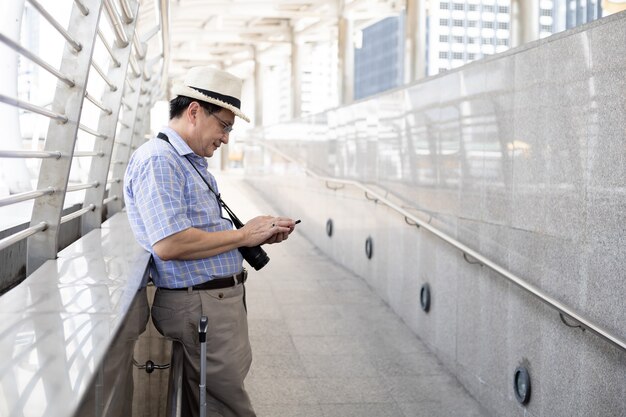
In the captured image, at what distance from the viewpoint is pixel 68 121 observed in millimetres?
2924

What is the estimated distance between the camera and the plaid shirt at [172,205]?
2.69m

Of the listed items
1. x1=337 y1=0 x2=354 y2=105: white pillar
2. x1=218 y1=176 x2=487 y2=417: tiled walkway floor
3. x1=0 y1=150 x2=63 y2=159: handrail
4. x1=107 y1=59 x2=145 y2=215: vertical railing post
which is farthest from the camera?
x1=337 y1=0 x2=354 y2=105: white pillar

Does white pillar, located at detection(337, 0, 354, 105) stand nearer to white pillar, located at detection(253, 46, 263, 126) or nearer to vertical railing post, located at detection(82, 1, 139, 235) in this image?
white pillar, located at detection(253, 46, 263, 126)

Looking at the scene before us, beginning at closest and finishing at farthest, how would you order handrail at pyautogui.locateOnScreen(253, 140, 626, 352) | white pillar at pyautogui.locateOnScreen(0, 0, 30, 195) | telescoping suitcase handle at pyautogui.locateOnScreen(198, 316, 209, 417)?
telescoping suitcase handle at pyautogui.locateOnScreen(198, 316, 209, 417) < handrail at pyautogui.locateOnScreen(253, 140, 626, 352) < white pillar at pyautogui.locateOnScreen(0, 0, 30, 195)

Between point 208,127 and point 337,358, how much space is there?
3.26 m

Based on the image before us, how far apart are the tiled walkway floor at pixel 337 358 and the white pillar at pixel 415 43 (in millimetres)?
2573

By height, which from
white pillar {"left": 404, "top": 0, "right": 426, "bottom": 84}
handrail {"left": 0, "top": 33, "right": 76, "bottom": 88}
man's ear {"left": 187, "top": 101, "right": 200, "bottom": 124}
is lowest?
man's ear {"left": 187, "top": 101, "right": 200, "bottom": 124}

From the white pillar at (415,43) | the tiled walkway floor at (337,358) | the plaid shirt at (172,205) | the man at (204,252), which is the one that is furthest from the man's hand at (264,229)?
the white pillar at (415,43)

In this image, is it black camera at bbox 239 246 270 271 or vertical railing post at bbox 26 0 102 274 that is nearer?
vertical railing post at bbox 26 0 102 274

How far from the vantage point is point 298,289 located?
8102mm

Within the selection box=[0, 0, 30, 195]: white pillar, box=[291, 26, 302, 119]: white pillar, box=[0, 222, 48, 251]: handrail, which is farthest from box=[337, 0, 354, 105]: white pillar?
box=[0, 222, 48, 251]: handrail

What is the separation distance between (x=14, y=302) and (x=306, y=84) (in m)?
19.2

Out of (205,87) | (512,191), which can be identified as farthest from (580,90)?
(205,87)

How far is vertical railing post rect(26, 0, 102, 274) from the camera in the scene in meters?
2.92
